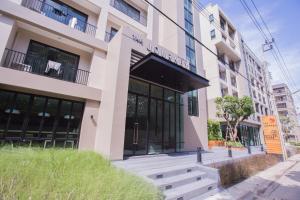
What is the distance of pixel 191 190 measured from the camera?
4.99 meters

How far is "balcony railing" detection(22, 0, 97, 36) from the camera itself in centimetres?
895

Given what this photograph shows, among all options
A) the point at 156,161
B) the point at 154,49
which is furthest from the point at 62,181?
the point at 154,49

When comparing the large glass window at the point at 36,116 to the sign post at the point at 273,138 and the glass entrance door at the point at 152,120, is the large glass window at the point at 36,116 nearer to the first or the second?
the glass entrance door at the point at 152,120

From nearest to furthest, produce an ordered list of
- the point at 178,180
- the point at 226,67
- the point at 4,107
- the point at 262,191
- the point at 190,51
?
the point at 178,180 < the point at 262,191 < the point at 4,107 < the point at 190,51 < the point at 226,67

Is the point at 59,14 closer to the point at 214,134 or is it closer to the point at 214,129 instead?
the point at 214,129

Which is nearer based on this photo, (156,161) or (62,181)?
(62,181)

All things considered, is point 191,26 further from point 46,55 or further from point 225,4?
point 46,55

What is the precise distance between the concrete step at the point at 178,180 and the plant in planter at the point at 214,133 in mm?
12354

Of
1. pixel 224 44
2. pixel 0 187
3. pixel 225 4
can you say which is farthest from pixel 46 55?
pixel 224 44

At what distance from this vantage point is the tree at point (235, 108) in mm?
16094

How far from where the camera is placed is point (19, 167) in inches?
157

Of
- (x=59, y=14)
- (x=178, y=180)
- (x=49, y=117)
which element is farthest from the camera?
(x=59, y=14)

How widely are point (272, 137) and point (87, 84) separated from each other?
16.3 meters

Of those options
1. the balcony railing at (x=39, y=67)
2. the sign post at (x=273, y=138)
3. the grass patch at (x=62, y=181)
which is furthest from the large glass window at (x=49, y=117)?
the sign post at (x=273, y=138)
